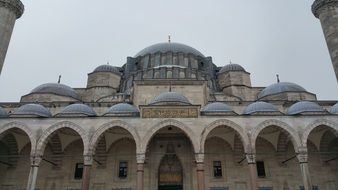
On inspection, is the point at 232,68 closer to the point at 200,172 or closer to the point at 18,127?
the point at 200,172

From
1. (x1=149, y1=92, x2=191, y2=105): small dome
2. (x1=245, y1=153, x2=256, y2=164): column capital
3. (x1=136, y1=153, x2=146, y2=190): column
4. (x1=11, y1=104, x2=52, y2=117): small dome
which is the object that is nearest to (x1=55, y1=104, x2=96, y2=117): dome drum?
(x1=11, y1=104, x2=52, y2=117): small dome

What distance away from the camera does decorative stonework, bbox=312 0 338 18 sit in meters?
16.2

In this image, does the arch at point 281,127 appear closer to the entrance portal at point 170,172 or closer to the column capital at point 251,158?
the column capital at point 251,158

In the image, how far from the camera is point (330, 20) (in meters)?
15.8

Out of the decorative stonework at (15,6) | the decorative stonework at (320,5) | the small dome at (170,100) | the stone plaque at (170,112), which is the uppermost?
the decorative stonework at (320,5)

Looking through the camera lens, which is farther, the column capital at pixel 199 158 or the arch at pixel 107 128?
the arch at pixel 107 128

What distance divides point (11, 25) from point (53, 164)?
8.22m

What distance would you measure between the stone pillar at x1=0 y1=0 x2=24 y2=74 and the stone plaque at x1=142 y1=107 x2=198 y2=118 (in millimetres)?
8488

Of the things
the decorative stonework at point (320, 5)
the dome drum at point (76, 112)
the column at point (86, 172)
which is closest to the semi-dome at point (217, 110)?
the dome drum at point (76, 112)

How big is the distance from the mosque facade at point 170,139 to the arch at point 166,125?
0.13 ft

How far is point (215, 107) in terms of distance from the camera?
40.7 feet

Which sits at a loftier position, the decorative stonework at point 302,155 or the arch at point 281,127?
the arch at point 281,127

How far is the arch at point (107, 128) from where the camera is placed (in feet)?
36.3

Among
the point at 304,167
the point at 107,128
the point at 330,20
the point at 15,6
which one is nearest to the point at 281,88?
the point at 330,20
